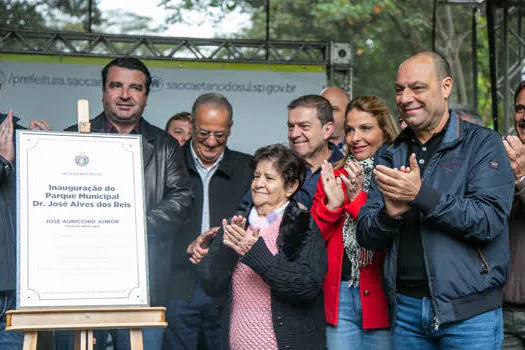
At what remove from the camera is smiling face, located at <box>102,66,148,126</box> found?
438 centimetres

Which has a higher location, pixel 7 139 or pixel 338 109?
pixel 338 109

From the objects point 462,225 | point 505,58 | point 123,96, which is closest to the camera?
point 462,225

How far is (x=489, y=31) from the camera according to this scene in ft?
23.9

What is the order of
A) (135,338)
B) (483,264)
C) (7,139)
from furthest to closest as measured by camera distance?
(7,139)
(135,338)
(483,264)

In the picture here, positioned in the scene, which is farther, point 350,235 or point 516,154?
point 350,235

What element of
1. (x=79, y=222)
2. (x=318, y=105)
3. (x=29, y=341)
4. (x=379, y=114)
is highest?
(x=318, y=105)

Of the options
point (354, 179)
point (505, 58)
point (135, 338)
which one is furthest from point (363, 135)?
point (505, 58)

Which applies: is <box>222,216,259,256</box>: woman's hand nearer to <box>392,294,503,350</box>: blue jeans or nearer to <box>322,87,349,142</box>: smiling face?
<box>392,294,503,350</box>: blue jeans

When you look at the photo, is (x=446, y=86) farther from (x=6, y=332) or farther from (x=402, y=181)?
(x=6, y=332)

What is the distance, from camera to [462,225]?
116 inches

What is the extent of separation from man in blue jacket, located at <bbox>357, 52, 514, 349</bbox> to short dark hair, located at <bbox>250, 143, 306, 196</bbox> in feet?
1.50

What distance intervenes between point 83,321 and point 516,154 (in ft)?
6.35

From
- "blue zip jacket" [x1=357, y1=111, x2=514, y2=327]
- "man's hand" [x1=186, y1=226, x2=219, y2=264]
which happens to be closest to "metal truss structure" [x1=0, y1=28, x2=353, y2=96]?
"man's hand" [x1=186, y1=226, x2=219, y2=264]

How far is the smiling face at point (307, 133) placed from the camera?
171 inches
